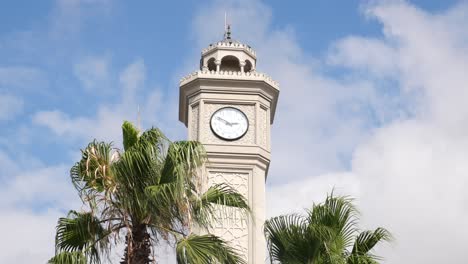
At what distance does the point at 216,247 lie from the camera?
33.4 ft

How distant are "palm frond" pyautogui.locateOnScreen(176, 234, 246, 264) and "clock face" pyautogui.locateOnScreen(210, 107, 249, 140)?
12.3 meters

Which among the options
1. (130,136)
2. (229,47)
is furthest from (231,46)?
(130,136)

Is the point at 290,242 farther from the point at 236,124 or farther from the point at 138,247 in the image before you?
the point at 236,124

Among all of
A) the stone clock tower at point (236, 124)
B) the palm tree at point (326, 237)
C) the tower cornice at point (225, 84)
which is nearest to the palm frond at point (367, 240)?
the palm tree at point (326, 237)

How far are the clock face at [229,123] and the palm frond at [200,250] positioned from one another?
40.2ft

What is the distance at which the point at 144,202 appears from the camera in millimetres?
10336

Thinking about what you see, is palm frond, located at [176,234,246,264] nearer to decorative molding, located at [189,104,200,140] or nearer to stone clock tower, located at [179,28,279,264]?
stone clock tower, located at [179,28,279,264]

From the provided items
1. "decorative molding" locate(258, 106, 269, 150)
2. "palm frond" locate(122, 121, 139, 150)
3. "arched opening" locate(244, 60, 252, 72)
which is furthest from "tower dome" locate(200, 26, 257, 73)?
"palm frond" locate(122, 121, 139, 150)

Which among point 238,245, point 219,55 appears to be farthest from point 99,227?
point 219,55

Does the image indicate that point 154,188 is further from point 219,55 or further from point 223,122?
point 219,55

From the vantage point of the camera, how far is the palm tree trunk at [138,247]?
10.3 metres

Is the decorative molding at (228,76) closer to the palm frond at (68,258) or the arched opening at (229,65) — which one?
the arched opening at (229,65)

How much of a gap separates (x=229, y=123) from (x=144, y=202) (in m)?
12.5

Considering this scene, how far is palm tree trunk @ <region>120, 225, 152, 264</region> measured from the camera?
33.7 feet
